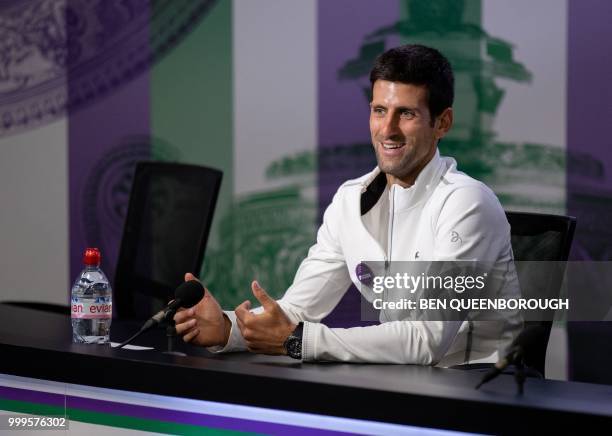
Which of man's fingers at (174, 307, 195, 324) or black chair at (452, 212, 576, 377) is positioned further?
black chair at (452, 212, 576, 377)

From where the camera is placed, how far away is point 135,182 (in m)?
3.11

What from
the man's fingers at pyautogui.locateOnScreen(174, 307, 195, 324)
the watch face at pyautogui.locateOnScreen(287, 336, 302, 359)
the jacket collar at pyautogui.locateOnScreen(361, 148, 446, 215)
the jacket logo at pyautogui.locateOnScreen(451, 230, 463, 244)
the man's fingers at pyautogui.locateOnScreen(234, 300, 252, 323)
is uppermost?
the jacket collar at pyautogui.locateOnScreen(361, 148, 446, 215)

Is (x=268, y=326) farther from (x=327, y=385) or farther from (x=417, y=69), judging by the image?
(x=417, y=69)

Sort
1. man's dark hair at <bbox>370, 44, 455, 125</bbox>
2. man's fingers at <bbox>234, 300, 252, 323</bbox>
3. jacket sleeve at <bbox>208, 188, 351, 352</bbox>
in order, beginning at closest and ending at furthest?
1. man's fingers at <bbox>234, 300, 252, 323</bbox>
2. man's dark hair at <bbox>370, 44, 455, 125</bbox>
3. jacket sleeve at <bbox>208, 188, 351, 352</bbox>

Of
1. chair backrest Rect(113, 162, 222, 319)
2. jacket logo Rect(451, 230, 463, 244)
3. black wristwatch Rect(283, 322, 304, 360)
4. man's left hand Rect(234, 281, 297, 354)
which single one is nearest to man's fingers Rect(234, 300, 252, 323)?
man's left hand Rect(234, 281, 297, 354)

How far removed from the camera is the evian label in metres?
1.93

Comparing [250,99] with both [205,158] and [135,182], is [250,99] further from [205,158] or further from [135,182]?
[135,182]

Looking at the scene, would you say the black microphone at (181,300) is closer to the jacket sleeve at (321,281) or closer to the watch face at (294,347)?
the watch face at (294,347)

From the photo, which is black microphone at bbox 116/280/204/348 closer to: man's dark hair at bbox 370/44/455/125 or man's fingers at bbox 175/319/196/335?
man's fingers at bbox 175/319/196/335

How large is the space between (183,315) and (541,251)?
91 cm

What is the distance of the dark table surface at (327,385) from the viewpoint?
136 cm

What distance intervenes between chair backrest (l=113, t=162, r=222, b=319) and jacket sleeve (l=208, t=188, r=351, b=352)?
618mm
